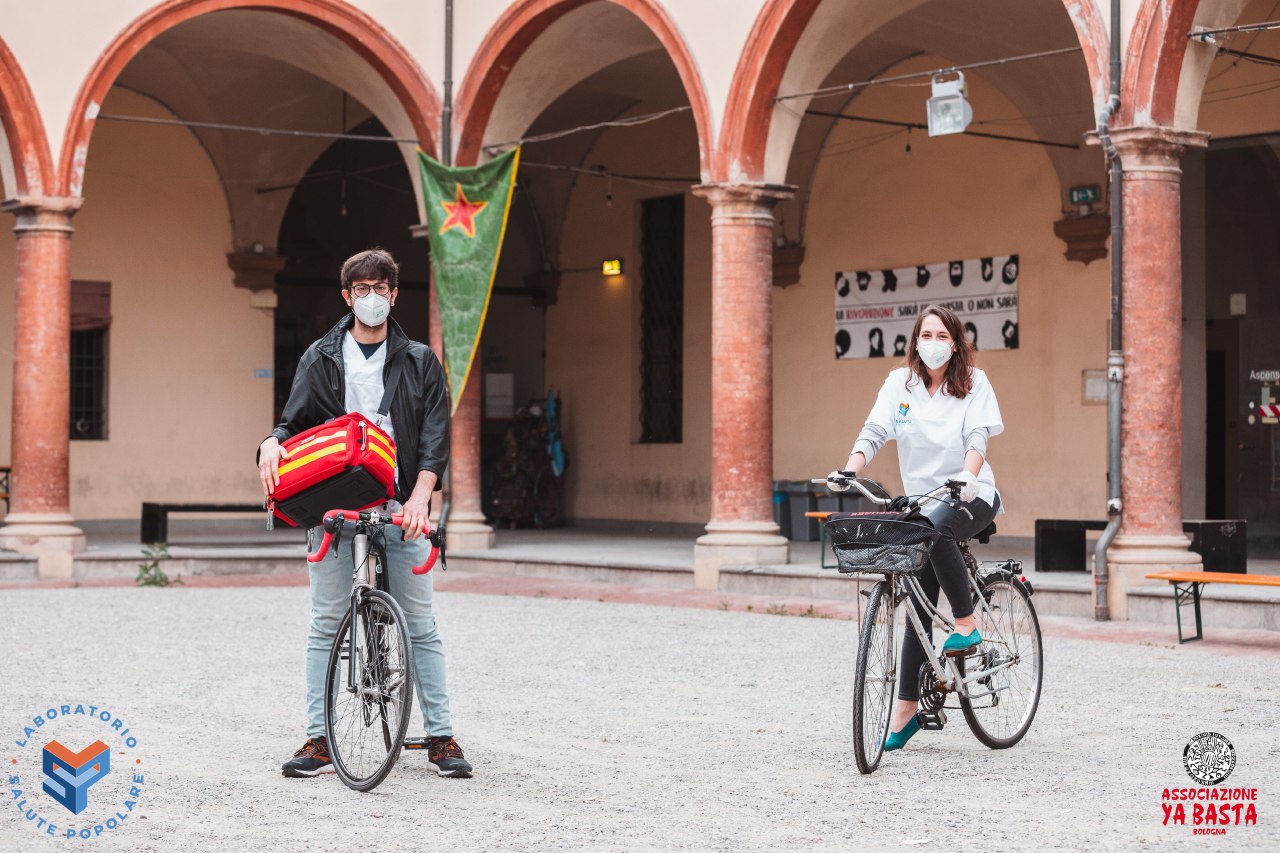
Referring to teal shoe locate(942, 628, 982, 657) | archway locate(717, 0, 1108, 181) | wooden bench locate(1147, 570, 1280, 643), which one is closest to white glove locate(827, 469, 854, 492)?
teal shoe locate(942, 628, 982, 657)

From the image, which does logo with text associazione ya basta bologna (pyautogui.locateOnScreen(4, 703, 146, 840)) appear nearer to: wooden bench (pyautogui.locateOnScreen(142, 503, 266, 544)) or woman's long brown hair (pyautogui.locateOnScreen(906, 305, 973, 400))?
woman's long brown hair (pyautogui.locateOnScreen(906, 305, 973, 400))

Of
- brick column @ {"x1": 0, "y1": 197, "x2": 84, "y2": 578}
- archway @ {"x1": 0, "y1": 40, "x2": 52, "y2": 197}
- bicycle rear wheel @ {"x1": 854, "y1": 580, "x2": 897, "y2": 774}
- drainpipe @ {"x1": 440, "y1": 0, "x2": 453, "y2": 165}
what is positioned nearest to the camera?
bicycle rear wheel @ {"x1": 854, "y1": 580, "x2": 897, "y2": 774}

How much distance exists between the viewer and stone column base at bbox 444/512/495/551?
53.9 ft

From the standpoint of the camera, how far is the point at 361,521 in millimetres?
5773

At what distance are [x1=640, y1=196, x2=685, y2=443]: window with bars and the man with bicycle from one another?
14347mm

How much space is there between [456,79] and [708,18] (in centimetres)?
301

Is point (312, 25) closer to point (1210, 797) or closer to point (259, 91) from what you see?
point (259, 91)

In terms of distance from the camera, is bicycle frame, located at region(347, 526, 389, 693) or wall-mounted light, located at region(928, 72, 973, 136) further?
wall-mounted light, located at region(928, 72, 973, 136)

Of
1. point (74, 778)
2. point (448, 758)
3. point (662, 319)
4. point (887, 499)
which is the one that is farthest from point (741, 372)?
point (74, 778)

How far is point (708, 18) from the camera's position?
46.6 feet

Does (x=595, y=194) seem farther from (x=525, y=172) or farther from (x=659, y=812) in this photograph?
(x=659, y=812)

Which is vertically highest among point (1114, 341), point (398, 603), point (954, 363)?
point (1114, 341)

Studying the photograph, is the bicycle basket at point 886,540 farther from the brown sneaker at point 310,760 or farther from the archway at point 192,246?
the archway at point 192,246

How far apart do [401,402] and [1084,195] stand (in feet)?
38.4
